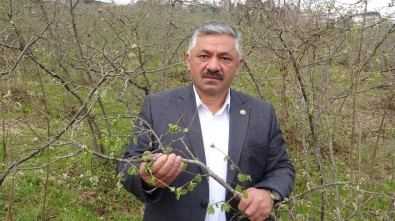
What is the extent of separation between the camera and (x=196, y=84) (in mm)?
2441

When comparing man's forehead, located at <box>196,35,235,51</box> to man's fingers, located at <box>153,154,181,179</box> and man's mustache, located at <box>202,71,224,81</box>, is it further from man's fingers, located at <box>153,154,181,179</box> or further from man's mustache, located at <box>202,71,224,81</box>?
man's fingers, located at <box>153,154,181,179</box>

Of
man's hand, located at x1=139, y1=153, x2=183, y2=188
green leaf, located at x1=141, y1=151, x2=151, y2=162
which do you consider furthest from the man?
green leaf, located at x1=141, y1=151, x2=151, y2=162

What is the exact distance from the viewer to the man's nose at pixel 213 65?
2.35m

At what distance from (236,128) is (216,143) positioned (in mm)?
139

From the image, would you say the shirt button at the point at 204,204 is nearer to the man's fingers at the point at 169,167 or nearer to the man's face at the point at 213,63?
the man's fingers at the point at 169,167

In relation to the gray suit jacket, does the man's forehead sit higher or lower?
higher

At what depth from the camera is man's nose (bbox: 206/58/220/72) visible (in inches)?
92.7

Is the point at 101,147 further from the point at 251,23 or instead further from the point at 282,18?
the point at 282,18

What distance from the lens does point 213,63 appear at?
2.37m

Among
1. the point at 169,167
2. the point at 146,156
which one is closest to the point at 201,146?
the point at 169,167

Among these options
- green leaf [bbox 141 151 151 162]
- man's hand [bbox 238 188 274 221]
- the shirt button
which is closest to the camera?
green leaf [bbox 141 151 151 162]

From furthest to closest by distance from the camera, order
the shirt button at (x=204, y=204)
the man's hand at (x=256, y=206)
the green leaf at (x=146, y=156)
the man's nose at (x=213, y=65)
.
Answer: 1. the man's nose at (x=213, y=65)
2. the shirt button at (x=204, y=204)
3. the man's hand at (x=256, y=206)
4. the green leaf at (x=146, y=156)

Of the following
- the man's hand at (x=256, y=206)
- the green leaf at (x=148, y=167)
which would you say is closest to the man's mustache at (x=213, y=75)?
the man's hand at (x=256, y=206)

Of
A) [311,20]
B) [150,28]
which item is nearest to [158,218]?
[311,20]
